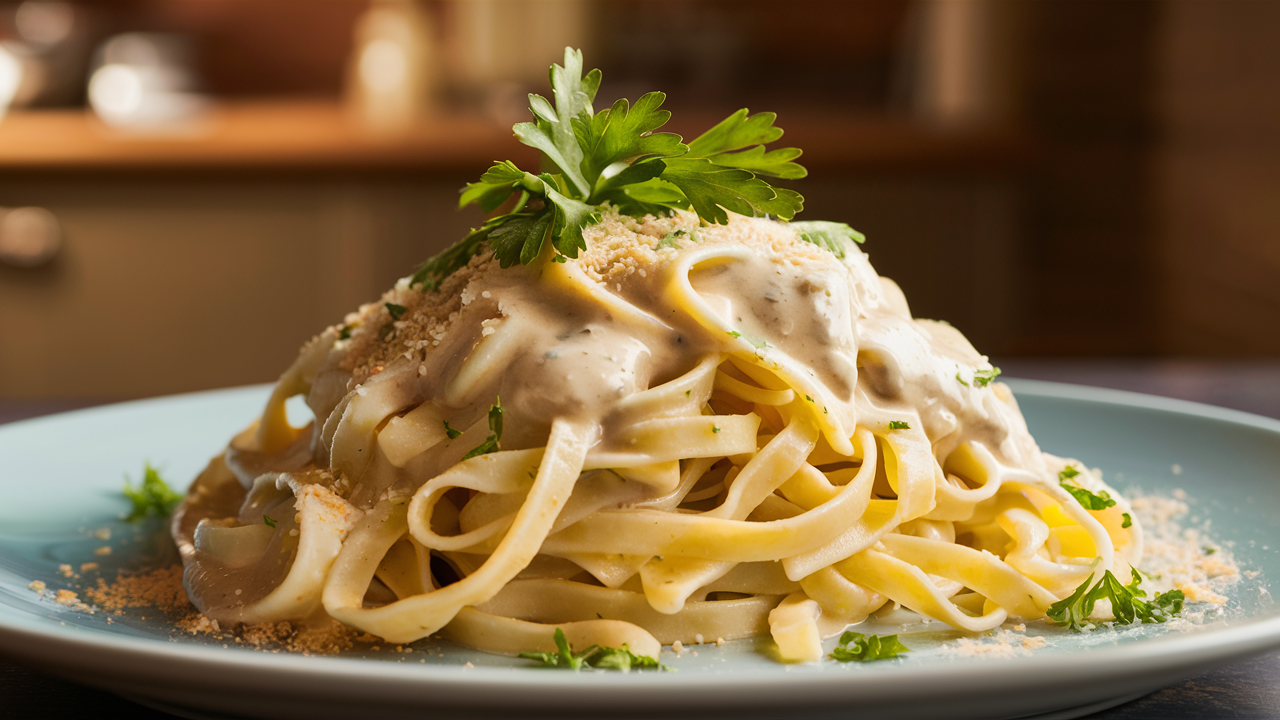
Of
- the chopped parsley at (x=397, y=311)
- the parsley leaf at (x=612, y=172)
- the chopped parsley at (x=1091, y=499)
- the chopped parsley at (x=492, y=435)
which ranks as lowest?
the chopped parsley at (x=1091, y=499)

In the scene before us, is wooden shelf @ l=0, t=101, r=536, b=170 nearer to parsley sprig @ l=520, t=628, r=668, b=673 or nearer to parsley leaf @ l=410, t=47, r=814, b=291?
parsley leaf @ l=410, t=47, r=814, b=291

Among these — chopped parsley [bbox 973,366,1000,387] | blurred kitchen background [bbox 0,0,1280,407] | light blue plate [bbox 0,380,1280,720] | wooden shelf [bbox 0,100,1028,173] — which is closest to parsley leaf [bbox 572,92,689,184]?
chopped parsley [bbox 973,366,1000,387]

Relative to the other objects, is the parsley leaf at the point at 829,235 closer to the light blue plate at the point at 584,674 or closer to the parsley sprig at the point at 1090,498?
the parsley sprig at the point at 1090,498

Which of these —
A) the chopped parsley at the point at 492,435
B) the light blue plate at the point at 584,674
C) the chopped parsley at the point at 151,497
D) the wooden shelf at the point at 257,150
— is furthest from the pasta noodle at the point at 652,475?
the wooden shelf at the point at 257,150

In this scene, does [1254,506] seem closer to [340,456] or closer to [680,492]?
[680,492]

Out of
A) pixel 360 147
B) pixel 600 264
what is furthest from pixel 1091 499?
pixel 360 147

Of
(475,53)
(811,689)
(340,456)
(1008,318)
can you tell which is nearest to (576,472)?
(340,456)

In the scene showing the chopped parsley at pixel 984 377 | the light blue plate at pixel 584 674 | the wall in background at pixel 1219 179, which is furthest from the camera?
the wall in background at pixel 1219 179
